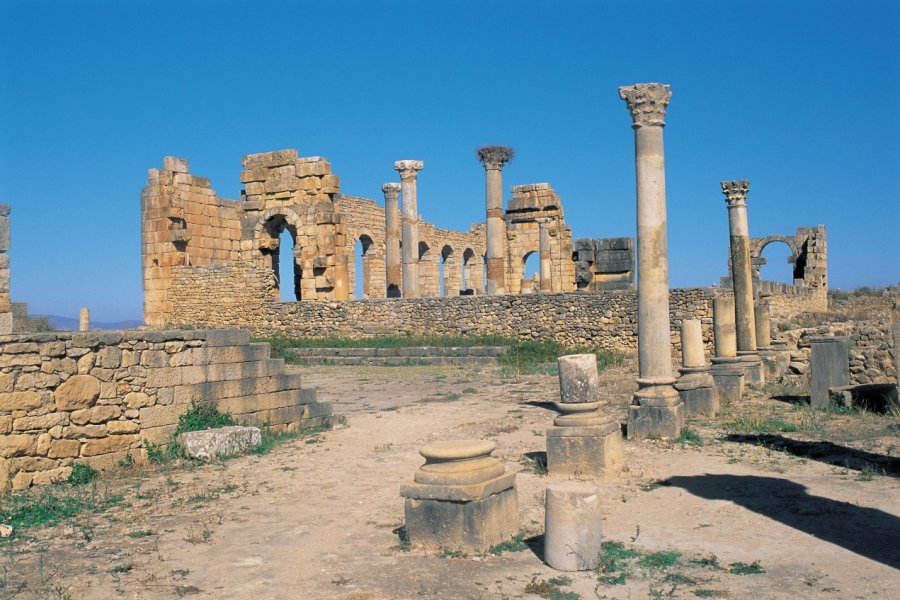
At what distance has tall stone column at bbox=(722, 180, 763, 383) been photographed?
1505 cm

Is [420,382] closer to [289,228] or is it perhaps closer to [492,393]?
[492,393]

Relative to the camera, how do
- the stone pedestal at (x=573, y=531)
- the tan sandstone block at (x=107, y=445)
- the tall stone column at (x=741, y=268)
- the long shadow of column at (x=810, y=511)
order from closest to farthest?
the stone pedestal at (x=573, y=531) → the long shadow of column at (x=810, y=511) → the tan sandstone block at (x=107, y=445) → the tall stone column at (x=741, y=268)

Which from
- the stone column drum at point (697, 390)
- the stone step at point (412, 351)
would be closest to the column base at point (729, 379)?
the stone column drum at point (697, 390)

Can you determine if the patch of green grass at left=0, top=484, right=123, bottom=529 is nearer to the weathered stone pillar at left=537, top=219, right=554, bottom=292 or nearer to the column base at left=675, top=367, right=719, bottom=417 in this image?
the column base at left=675, top=367, right=719, bottom=417

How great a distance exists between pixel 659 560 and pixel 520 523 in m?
1.26

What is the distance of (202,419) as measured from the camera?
9.19 m

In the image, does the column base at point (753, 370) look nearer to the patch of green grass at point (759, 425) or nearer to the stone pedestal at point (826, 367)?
the stone pedestal at point (826, 367)

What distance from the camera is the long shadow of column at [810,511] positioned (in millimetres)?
5430

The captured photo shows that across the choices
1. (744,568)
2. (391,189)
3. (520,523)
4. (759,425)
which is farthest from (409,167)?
(744,568)

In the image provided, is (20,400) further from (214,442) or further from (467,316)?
(467,316)

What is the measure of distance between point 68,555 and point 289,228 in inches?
761

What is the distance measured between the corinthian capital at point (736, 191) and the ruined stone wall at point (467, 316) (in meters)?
3.94

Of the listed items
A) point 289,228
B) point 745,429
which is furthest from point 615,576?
point 289,228

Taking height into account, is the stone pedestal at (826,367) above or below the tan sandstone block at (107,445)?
above
